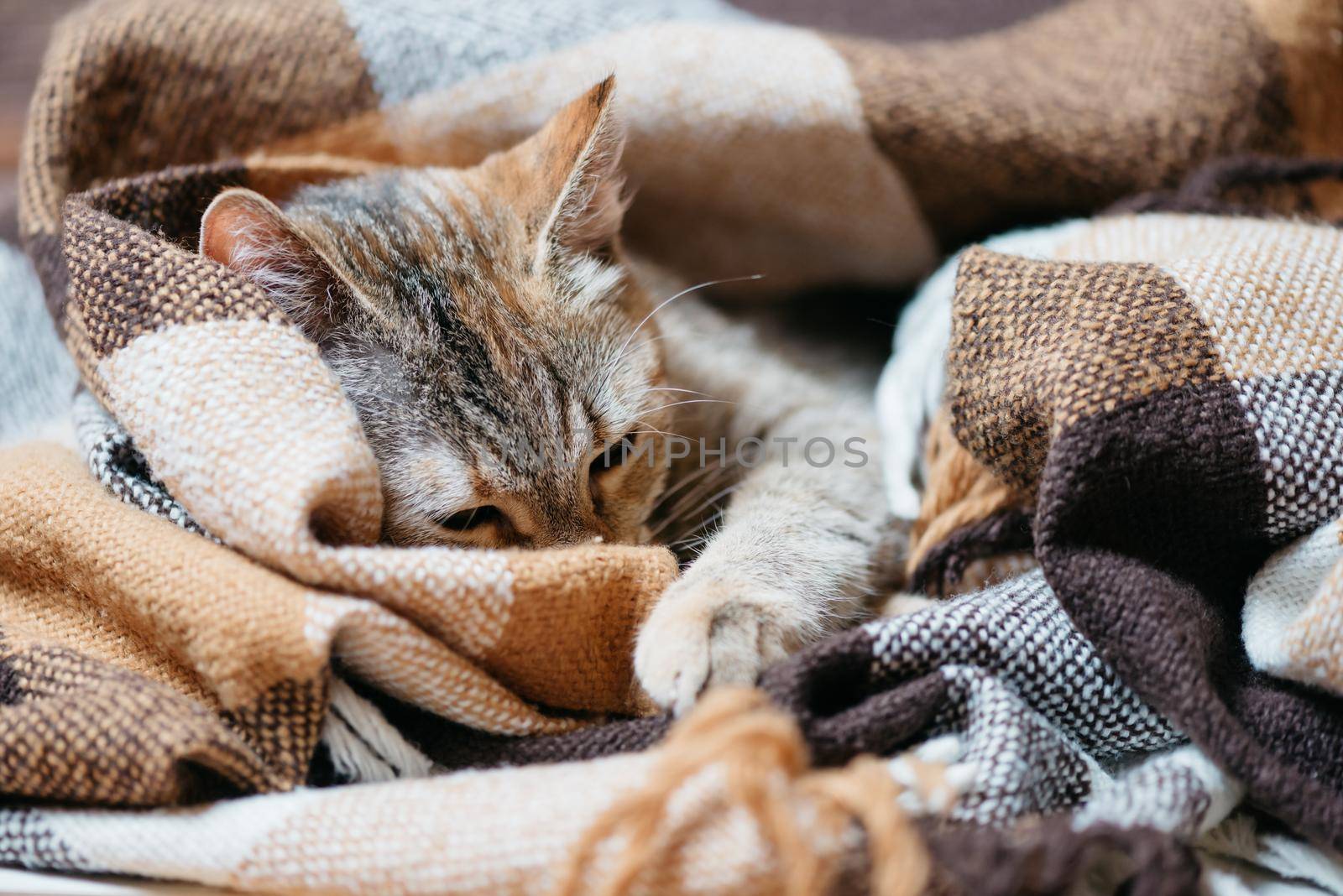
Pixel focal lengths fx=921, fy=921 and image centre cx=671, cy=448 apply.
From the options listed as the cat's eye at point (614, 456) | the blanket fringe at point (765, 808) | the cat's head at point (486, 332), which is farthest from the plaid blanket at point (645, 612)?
the cat's eye at point (614, 456)

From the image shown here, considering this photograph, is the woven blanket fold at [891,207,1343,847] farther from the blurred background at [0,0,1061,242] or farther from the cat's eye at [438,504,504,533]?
the blurred background at [0,0,1061,242]

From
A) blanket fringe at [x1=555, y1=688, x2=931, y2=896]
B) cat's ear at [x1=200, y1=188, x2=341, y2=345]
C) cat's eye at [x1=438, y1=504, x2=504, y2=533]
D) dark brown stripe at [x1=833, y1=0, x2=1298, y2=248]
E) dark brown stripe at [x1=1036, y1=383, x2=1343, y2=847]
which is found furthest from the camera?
dark brown stripe at [x1=833, y1=0, x2=1298, y2=248]

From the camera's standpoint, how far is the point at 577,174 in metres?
1.01

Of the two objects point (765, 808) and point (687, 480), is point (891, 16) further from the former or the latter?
point (765, 808)

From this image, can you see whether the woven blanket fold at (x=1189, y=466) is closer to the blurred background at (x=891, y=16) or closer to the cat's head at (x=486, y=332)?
the cat's head at (x=486, y=332)

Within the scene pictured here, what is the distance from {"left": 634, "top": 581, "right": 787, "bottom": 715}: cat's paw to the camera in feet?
2.54

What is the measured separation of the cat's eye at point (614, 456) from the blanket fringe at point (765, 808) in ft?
1.51

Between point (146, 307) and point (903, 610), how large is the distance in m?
0.81

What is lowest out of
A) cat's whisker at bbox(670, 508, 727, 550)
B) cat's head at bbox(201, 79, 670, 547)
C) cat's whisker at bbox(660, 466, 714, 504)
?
cat's whisker at bbox(670, 508, 727, 550)

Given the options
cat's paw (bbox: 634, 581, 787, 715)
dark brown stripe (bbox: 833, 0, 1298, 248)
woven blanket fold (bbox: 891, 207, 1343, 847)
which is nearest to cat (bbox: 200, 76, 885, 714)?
cat's paw (bbox: 634, 581, 787, 715)

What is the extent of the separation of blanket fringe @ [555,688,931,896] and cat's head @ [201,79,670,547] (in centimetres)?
40

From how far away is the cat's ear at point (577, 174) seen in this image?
1.01 m

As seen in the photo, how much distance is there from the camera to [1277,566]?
0.84m

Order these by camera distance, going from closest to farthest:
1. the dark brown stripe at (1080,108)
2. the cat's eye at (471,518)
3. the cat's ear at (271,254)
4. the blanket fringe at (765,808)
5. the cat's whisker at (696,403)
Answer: the blanket fringe at (765,808), the cat's ear at (271,254), the cat's eye at (471,518), the cat's whisker at (696,403), the dark brown stripe at (1080,108)
